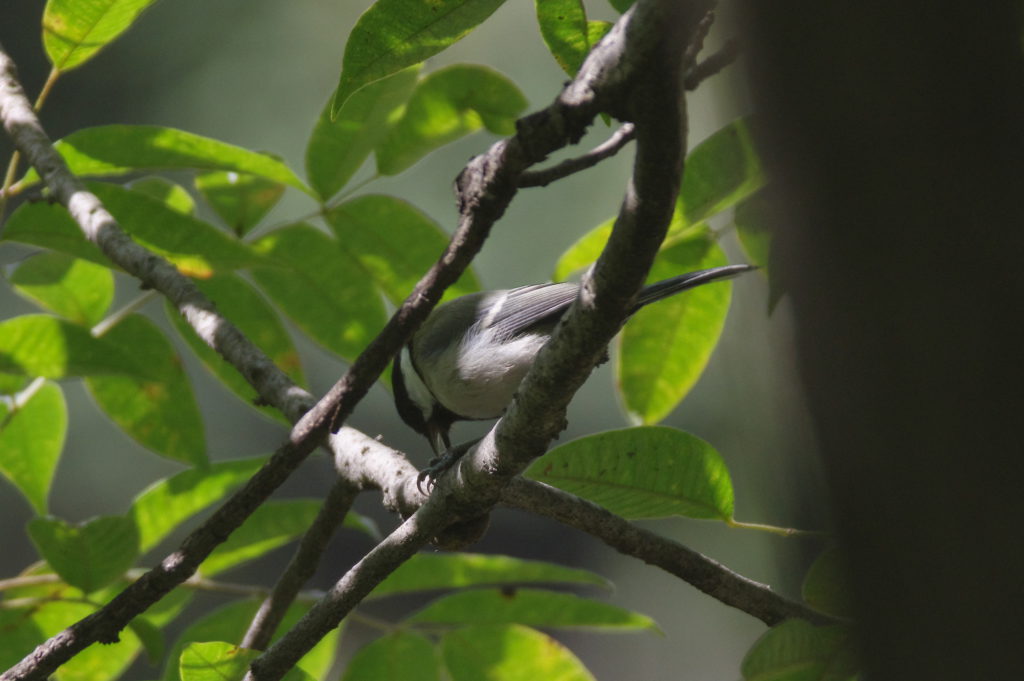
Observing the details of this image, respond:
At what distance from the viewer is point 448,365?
1.99m

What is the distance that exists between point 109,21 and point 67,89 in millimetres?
4517

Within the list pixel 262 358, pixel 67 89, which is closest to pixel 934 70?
pixel 262 358

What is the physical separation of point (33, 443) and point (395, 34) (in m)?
1.06

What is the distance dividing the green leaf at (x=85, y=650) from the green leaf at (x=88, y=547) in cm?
10

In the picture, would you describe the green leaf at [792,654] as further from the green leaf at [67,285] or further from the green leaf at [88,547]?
the green leaf at [67,285]

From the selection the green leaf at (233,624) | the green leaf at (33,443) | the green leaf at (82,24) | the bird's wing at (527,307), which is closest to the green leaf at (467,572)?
the green leaf at (233,624)

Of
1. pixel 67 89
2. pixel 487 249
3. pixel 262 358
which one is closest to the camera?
pixel 262 358

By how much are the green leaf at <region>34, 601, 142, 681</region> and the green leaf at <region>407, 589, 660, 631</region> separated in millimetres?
498

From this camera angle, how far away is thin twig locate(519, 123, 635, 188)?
1138 millimetres

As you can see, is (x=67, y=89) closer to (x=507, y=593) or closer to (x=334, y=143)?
(x=334, y=143)

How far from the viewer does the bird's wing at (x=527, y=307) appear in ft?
6.10

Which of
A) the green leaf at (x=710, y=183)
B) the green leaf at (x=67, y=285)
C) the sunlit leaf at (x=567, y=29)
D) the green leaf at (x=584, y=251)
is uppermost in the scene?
the sunlit leaf at (x=567, y=29)

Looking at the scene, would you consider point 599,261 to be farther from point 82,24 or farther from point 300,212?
point 300,212

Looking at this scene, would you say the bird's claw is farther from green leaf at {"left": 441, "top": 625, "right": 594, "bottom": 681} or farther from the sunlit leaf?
the sunlit leaf
